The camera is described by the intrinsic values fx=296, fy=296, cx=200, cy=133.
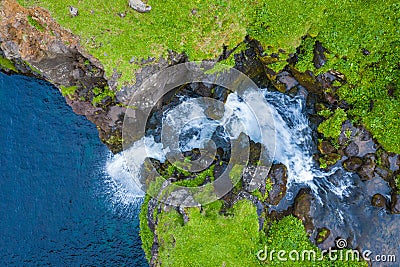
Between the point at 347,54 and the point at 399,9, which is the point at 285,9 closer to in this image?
the point at 347,54

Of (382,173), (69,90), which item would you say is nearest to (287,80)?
(382,173)

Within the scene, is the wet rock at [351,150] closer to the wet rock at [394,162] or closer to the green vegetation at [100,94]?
the wet rock at [394,162]

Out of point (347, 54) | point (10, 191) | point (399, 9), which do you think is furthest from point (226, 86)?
point (10, 191)

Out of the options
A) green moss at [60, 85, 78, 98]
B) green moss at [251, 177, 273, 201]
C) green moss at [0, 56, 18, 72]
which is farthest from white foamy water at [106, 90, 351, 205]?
green moss at [0, 56, 18, 72]

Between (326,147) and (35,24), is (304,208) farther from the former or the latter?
(35,24)

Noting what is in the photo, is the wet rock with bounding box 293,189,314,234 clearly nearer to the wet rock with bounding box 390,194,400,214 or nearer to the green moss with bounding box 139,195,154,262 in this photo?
the wet rock with bounding box 390,194,400,214
